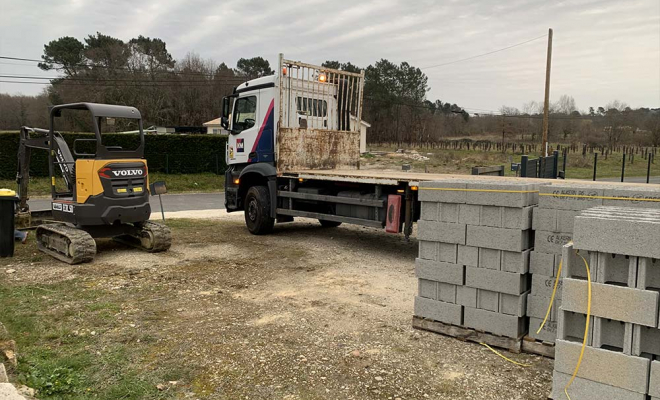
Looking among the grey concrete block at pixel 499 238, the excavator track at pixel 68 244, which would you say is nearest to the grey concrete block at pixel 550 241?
the grey concrete block at pixel 499 238

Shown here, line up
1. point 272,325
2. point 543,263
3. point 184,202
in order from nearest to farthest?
1. point 543,263
2. point 272,325
3. point 184,202

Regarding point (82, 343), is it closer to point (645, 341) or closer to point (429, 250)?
point (429, 250)

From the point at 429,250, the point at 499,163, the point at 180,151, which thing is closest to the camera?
the point at 429,250

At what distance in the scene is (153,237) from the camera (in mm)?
9203

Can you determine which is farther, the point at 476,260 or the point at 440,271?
the point at 440,271

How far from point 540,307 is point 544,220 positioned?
2.71 feet

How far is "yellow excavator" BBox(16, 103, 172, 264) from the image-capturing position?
8.41m

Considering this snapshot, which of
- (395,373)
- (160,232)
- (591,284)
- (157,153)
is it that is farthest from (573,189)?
(157,153)

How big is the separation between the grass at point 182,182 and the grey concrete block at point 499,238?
21934 mm

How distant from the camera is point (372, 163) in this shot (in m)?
34.6

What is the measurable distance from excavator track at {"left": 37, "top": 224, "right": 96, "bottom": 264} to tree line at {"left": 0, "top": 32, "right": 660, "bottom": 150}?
36.0 metres

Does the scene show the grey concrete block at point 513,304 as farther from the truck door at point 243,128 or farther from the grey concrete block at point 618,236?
the truck door at point 243,128

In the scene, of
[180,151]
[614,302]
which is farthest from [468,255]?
[180,151]

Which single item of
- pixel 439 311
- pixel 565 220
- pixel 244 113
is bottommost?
pixel 439 311
